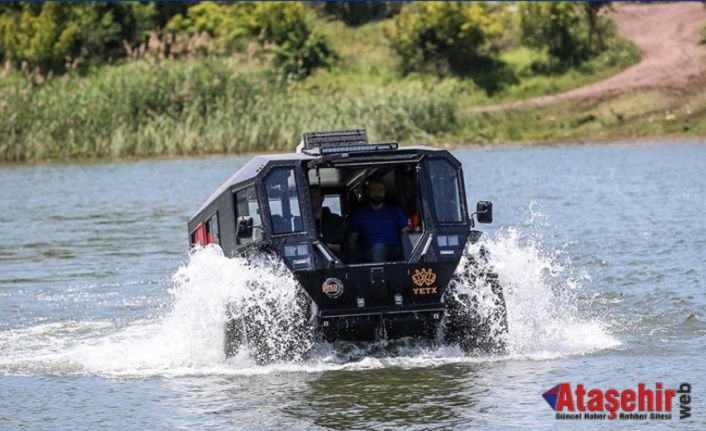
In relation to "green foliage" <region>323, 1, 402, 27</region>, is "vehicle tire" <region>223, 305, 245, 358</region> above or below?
below

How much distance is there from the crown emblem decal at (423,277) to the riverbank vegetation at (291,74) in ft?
117

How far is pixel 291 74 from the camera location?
61.8 metres

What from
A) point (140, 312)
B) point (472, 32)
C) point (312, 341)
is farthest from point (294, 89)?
point (312, 341)

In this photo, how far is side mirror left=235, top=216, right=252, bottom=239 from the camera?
1558cm

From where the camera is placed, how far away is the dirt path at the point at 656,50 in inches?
2408

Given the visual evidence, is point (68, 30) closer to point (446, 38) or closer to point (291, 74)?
point (291, 74)

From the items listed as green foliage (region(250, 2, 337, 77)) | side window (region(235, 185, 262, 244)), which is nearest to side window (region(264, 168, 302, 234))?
side window (region(235, 185, 262, 244))

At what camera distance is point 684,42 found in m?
68.4

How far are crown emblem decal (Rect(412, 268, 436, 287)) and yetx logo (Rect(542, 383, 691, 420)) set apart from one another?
1.91 meters

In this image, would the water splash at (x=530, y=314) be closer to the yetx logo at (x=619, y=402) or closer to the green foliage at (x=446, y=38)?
the yetx logo at (x=619, y=402)

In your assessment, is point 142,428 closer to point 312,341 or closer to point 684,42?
point 312,341

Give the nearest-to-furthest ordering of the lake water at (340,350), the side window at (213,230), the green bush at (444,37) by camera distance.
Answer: the lake water at (340,350)
the side window at (213,230)
the green bush at (444,37)

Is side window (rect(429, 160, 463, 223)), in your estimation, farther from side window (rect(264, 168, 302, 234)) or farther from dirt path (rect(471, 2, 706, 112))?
dirt path (rect(471, 2, 706, 112))

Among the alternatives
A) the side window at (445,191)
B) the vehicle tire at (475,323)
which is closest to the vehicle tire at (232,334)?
the vehicle tire at (475,323)
